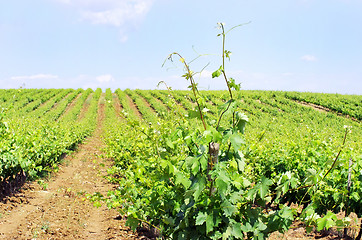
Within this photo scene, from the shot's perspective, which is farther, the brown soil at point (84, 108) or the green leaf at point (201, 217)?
the brown soil at point (84, 108)

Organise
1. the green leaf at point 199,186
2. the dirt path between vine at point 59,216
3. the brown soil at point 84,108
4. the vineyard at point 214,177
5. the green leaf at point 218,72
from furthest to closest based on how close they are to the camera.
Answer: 1. the brown soil at point 84,108
2. the dirt path between vine at point 59,216
3. the vineyard at point 214,177
4. the green leaf at point 199,186
5. the green leaf at point 218,72

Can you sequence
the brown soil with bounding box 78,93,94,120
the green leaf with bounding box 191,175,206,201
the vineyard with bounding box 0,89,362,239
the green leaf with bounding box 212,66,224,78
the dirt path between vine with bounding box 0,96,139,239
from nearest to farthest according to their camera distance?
the green leaf with bounding box 212,66,224,78 → the green leaf with bounding box 191,175,206,201 → the vineyard with bounding box 0,89,362,239 → the dirt path between vine with bounding box 0,96,139,239 → the brown soil with bounding box 78,93,94,120

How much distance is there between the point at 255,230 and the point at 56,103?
146 ft

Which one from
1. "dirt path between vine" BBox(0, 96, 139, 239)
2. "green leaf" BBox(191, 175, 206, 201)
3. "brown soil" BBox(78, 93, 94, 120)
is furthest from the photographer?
"brown soil" BBox(78, 93, 94, 120)

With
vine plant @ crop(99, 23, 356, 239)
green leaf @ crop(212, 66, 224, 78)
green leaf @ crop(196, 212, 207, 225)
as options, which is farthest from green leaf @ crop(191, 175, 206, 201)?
green leaf @ crop(212, 66, 224, 78)

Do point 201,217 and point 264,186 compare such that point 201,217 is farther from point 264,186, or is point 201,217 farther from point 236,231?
point 264,186

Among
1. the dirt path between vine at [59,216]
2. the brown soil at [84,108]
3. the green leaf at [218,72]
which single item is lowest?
the dirt path between vine at [59,216]

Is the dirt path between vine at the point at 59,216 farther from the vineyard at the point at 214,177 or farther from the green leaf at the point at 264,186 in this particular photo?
the green leaf at the point at 264,186

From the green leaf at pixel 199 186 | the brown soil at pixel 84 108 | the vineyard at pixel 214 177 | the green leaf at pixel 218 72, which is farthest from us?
the brown soil at pixel 84 108

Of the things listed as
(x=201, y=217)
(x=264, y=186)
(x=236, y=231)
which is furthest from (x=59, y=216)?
(x=264, y=186)

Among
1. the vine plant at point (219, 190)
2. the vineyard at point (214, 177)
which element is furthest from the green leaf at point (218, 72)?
the vineyard at point (214, 177)

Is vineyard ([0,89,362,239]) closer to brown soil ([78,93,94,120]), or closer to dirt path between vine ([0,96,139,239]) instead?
dirt path between vine ([0,96,139,239])

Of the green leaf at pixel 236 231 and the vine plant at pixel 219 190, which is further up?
the vine plant at pixel 219 190

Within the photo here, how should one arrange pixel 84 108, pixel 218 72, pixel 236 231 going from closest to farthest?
pixel 218 72, pixel 236 231, pixel 84 108
